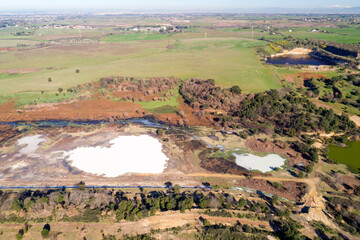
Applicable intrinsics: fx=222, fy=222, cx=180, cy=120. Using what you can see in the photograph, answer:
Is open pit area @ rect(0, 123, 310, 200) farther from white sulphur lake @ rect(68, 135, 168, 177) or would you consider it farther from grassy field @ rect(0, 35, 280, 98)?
grassy field @ rect(0, 35, 280, 98)

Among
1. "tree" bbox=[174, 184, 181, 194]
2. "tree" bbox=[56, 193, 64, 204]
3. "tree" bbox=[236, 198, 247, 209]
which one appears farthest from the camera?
"tree" bbox=[174, 184, 181, 194]

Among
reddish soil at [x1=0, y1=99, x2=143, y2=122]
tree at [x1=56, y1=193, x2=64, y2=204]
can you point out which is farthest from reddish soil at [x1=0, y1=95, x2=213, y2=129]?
tree at [x1=56, y1=193, x2=64, y2=204]

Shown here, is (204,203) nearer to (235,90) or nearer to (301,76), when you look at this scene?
(235,90)

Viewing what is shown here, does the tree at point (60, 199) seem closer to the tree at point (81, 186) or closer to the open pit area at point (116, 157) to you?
the tree at point (81, 186)

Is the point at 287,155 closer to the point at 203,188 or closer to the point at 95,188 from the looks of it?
the point at 203,188

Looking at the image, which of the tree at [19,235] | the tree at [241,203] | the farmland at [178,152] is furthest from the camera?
the tree at [241,203]

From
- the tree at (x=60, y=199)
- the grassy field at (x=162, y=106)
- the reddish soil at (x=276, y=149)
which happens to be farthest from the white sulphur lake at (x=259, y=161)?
the tree at (x=60, y=199)
